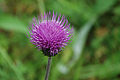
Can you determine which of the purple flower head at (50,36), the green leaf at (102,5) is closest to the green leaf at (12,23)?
the green leaf at (102,5)

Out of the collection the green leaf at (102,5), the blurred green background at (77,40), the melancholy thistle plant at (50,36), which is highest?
the green leaf at (102,5)

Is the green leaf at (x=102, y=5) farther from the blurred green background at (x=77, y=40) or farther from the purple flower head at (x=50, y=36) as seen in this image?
the purple flower head at (x=50, y=36)

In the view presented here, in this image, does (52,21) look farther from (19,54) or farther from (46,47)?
(19,54)

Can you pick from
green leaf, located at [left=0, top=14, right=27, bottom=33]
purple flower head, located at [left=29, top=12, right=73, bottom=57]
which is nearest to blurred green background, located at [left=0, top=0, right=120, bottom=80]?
green leaf, located at [left=0, top=14, right=27, bottom=33]

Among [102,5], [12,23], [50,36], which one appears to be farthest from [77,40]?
[50,36]

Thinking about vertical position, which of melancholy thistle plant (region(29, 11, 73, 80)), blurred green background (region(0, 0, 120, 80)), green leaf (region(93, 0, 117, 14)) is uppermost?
green leaf (region(93, 0, 117, 14))

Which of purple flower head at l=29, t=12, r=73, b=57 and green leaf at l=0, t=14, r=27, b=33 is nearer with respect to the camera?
purple flower head at l=29, t=12, r=73, b=57

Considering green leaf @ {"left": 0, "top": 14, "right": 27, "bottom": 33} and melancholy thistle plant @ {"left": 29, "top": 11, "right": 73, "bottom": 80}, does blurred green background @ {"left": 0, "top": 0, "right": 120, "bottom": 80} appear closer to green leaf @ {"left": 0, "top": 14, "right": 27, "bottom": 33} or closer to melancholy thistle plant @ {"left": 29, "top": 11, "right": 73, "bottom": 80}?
green leaf @ {"left": 0, "top": 14, "right": 27, "bottom": 33}

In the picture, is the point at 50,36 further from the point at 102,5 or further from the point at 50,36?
the point at 102,5
